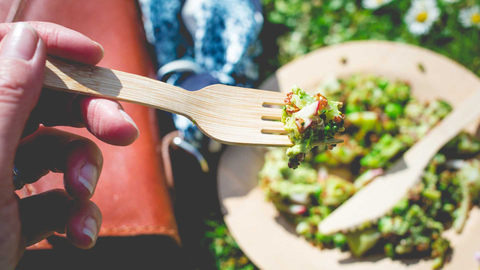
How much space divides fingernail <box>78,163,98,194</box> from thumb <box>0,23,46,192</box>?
28 cm

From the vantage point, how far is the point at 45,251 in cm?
137

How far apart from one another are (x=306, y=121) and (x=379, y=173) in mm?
1038


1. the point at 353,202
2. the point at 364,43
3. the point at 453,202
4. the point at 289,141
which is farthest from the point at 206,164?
the point at 453,202

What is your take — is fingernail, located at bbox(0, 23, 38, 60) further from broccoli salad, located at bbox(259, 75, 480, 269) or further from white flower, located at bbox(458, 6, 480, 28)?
white flower, located at bbox(458, 6, 480, 28)

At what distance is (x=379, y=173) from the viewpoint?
177 centimetres

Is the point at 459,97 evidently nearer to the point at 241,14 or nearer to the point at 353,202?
the point at 353,202

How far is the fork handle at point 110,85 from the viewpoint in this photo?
36.6 inches

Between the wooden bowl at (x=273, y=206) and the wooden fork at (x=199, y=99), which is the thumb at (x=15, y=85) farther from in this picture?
the wooden bowl at (x=273, y=206)

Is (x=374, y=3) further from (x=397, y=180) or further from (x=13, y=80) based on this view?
(x=13, y=80)

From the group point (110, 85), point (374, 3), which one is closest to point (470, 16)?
point (374, 3)

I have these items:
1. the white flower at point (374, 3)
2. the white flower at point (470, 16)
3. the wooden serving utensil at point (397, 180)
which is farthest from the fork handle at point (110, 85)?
the white flower at point (470, 16)

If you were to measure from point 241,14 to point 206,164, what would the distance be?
1.07 m

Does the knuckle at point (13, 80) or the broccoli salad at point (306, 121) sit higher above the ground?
the broccoli salad at point (306, 121)

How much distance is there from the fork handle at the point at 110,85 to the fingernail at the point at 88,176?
1.07 feet
